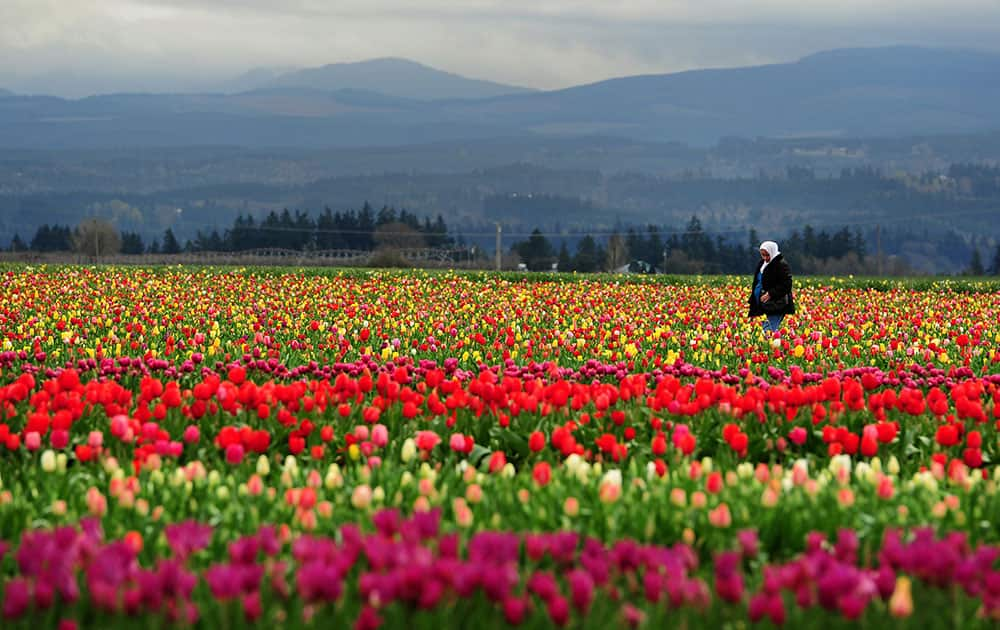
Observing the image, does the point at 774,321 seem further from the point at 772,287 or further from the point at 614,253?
the point at 614,253

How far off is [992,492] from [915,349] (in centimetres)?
919

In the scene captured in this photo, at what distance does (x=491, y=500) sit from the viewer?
21.5 feet

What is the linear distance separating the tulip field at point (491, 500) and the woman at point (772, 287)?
5.15 meters

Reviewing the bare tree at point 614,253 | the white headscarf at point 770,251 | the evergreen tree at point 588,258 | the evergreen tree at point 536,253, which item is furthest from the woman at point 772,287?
the evergreen tree at point 588,258

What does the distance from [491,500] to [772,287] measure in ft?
43.0

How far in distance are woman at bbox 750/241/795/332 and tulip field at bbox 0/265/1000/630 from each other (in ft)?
16.9

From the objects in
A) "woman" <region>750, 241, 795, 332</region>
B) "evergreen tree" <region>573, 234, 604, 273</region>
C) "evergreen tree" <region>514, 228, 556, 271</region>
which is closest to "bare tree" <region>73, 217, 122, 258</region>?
"evergreen tree" <region>514, 228, 556, 271</region>

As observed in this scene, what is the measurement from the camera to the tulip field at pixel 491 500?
4.73 metres

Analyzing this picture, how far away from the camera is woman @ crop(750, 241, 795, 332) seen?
62.1ft

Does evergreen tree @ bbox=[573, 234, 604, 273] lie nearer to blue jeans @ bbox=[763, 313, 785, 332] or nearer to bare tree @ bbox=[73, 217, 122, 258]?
bare tree @ bbox=[73, 217, 122, 258]

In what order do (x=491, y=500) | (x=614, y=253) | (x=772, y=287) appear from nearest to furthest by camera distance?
1. (x=491, y=500)
2. (x=772, y=287)
3. (x=614, y=253)

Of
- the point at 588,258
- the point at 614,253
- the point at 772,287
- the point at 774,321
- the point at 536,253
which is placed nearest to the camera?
the point at 772,287

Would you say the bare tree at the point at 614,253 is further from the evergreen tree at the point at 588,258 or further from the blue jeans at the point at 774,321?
the blue jeans at the point at 774,321

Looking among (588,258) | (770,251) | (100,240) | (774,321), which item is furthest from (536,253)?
(770,251)
